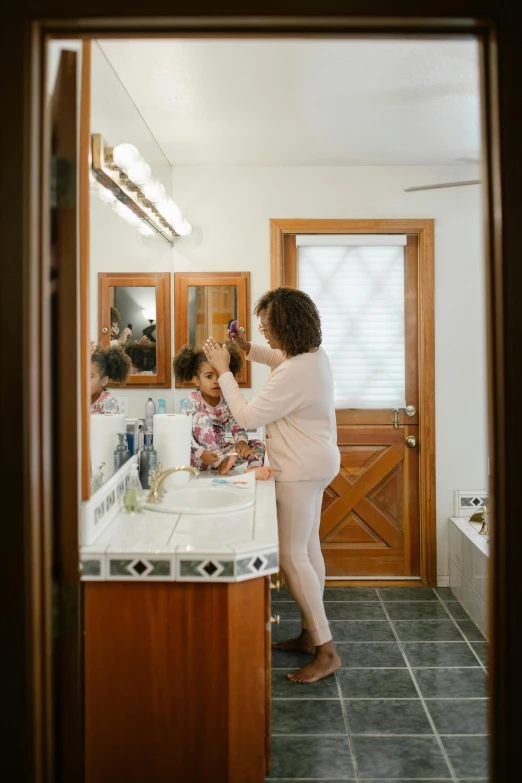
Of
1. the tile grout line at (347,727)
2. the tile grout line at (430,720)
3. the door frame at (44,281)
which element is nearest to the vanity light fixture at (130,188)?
the door frame at (44,281)

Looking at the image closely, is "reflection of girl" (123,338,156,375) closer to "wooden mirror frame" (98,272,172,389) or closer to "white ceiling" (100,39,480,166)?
"wooden mirror frame" (98,272,172,389)

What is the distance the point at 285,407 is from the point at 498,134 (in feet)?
5.34

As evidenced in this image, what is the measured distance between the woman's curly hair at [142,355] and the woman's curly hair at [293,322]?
574mm

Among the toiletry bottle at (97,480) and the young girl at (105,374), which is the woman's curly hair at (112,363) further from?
the toiletry bottle at (97,480)

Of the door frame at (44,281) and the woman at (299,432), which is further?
the woman at (299,432)

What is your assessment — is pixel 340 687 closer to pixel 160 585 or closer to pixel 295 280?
pixel 160 585

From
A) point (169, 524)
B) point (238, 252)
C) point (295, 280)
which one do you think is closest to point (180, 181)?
point (238, 252)

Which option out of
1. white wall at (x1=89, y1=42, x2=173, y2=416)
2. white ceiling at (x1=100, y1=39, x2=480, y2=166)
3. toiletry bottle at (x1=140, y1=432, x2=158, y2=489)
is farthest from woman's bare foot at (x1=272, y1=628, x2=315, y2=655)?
white ceiling at (x1=100, y1=39, x2=480, y2=166)

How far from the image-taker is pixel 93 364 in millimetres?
2176

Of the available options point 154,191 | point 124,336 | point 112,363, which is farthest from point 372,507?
point 154,191

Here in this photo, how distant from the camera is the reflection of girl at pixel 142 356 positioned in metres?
2.86

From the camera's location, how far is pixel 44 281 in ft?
3.78

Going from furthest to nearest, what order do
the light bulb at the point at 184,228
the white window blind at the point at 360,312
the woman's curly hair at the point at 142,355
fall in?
1. the white window blind at the point at 360,312
2. the light bulb at the point at 184,228
3. the woman's curly hair at the point at 142,355

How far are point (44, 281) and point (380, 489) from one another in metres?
Result: 3.12
